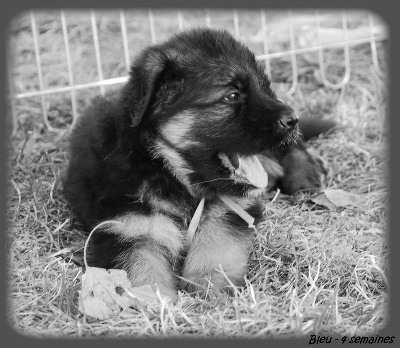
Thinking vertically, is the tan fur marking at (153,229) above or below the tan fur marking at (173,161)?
below

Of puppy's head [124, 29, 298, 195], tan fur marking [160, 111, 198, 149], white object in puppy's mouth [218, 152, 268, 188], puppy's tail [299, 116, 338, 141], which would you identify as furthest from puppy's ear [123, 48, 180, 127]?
puppy's tail [299, 116, 338, 141]

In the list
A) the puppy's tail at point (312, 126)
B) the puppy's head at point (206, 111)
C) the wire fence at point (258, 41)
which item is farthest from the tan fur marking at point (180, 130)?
the wire fence at point (258, 41)

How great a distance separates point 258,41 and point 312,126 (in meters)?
3.09

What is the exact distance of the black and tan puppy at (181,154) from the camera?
4188mm

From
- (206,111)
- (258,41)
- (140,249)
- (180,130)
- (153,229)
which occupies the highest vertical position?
(258,41)

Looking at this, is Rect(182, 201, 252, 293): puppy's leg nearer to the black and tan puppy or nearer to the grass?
the black and tan puppy

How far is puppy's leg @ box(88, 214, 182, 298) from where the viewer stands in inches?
163

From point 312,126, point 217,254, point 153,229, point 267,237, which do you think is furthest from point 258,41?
point 153,229

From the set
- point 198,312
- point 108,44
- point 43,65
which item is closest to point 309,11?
point 108,44

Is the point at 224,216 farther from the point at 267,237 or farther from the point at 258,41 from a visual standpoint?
the point at 258,41

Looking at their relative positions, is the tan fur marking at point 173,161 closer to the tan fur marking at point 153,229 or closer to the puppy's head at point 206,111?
the puppy's head at point 206,111

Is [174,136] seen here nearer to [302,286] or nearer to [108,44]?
[302,286]

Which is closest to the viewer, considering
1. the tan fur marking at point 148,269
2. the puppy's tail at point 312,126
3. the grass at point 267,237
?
the grass at point 267,237

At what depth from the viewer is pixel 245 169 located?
14.7 feet
